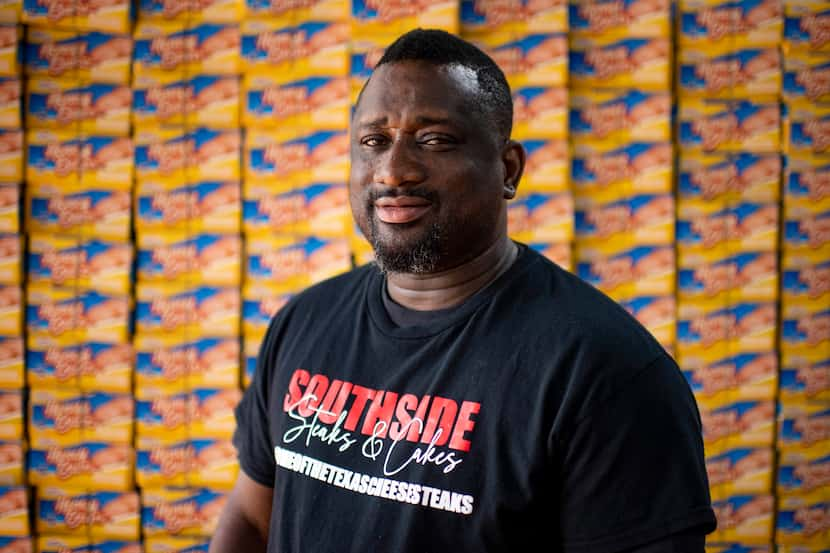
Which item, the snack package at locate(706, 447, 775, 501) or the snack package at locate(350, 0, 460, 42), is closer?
the snack package at locate(350, 0, 460, 42)

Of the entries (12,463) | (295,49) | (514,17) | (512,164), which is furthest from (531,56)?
(12,463)

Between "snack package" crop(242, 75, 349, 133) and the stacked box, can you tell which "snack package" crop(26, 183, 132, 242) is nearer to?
"snack package" crop(242, 75, 349, 133)

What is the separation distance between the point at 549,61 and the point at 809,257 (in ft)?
3.37

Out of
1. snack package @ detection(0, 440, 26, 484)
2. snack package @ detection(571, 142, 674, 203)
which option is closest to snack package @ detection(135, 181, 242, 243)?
snack package @ detection(0, 440, 26, 484)

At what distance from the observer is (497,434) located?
2.74 feet

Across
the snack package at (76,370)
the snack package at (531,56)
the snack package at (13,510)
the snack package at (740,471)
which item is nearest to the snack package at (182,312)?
the snack package at (76,370)

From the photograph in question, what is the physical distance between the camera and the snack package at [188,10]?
2.25 meters

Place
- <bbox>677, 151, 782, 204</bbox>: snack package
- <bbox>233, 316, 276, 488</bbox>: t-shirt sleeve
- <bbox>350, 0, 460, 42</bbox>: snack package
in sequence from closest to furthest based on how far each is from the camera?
<bbox>233, 316, 276, 488</bbox>: t-shirt sleeve
<bbox>350, 0, 460, 42</bbox>: snack package
<bbox>677, 151, 782, 204</bbox>: snack package

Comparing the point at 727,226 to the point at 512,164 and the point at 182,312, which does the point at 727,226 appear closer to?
the point at 512,164

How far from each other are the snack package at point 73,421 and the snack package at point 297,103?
3.28 feet

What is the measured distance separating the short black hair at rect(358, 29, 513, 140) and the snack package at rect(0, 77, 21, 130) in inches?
66.8

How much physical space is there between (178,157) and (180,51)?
12.5 inches

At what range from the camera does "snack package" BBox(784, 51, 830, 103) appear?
229cm

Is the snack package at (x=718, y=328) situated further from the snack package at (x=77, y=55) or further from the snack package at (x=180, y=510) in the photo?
the snack package at (x=77, y=55)
